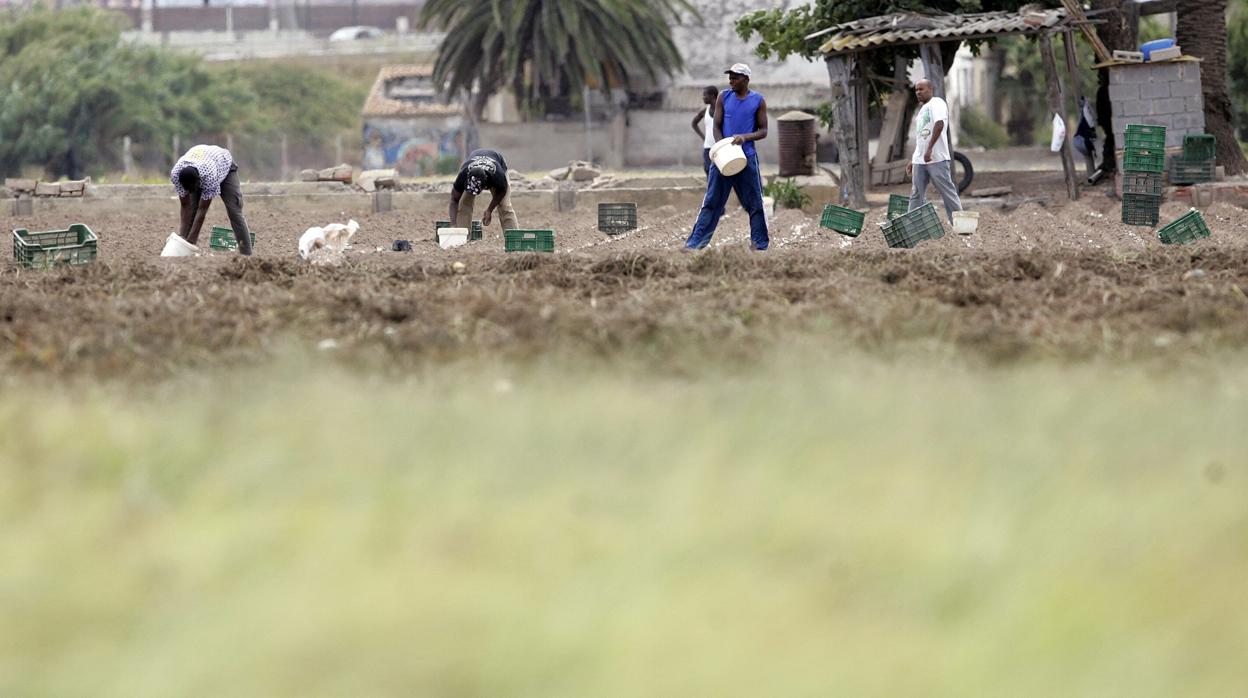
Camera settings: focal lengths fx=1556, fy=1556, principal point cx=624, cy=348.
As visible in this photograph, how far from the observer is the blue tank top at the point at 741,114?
12.5 m

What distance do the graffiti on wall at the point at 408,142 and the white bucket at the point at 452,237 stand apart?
34.9 metres

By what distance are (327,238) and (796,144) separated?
12.0 meters

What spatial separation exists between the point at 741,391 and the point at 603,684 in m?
2.30

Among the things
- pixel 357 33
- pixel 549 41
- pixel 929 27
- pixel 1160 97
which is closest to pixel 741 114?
pixel 929 27

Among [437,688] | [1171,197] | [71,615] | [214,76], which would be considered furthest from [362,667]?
[214,76]

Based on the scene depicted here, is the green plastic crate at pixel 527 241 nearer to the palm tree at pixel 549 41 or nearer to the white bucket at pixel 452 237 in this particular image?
the white bucket at pixel 452 237

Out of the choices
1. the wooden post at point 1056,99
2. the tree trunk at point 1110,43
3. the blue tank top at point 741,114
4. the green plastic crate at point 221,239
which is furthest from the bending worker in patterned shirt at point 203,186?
the tree trunk at point 1110,43

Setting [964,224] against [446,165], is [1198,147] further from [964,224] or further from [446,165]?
[446,165]

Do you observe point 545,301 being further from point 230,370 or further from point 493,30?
point 493,30

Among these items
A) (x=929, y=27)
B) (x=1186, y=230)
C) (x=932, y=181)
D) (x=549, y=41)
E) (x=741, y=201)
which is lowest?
(x=1186, y=230)

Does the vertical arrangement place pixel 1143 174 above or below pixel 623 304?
above

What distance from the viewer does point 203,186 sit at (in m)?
11.3

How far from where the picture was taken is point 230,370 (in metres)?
6.14

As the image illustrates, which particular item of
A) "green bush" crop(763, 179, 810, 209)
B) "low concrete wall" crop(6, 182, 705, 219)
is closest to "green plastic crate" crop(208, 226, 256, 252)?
"low concrete wall" crop(6, 182, 705, 219)
